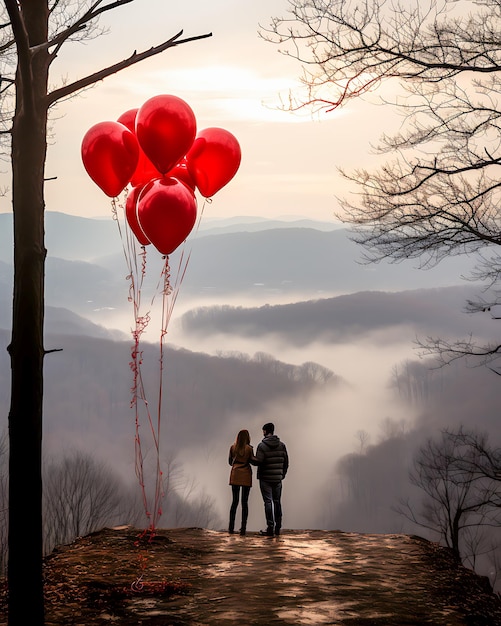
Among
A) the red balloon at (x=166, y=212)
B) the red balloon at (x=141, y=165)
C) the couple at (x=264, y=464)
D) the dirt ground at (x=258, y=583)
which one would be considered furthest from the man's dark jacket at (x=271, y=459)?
the red balloon at (x=141, y=165)

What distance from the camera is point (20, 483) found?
664 cm

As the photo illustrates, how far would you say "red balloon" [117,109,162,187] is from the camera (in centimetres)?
785

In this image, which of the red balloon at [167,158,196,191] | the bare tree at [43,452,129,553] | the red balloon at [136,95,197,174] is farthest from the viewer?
the bare tree at [43,452,129,553]

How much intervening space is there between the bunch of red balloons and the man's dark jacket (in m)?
4.45

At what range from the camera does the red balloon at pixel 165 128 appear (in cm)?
705

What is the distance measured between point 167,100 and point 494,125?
582 centimetres

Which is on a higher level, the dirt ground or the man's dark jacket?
the man's dark jacket

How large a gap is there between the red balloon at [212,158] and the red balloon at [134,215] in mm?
649

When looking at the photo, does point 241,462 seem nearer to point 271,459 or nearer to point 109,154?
point 271,459

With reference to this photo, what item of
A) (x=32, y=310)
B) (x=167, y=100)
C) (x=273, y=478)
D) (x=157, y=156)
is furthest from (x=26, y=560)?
(x=273, y=478)

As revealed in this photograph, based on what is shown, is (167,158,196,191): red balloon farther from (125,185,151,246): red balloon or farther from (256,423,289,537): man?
(256,423,289,537): man

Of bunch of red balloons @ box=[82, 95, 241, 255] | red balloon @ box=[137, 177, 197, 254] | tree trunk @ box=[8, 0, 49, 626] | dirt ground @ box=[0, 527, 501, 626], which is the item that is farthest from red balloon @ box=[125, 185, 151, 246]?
dirt ground @ box=[0, 527, 501, 626]

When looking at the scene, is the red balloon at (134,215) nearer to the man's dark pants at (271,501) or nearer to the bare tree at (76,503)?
the man's dark pants at (271,501)

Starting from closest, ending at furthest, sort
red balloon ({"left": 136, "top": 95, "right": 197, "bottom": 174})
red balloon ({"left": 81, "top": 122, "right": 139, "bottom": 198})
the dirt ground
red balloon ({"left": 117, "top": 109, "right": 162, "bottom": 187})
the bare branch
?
the bare branch < red balloon ({"left": 136, "top": 95, "right": 197, "bottom": 174}) < red balloon ({"left": 81, "top": 122, "right": 139, "bottom": 198}) < the dirt ground < red balloon ({"left": 117, "top": 109, "right": 162, "bottom": 187})
